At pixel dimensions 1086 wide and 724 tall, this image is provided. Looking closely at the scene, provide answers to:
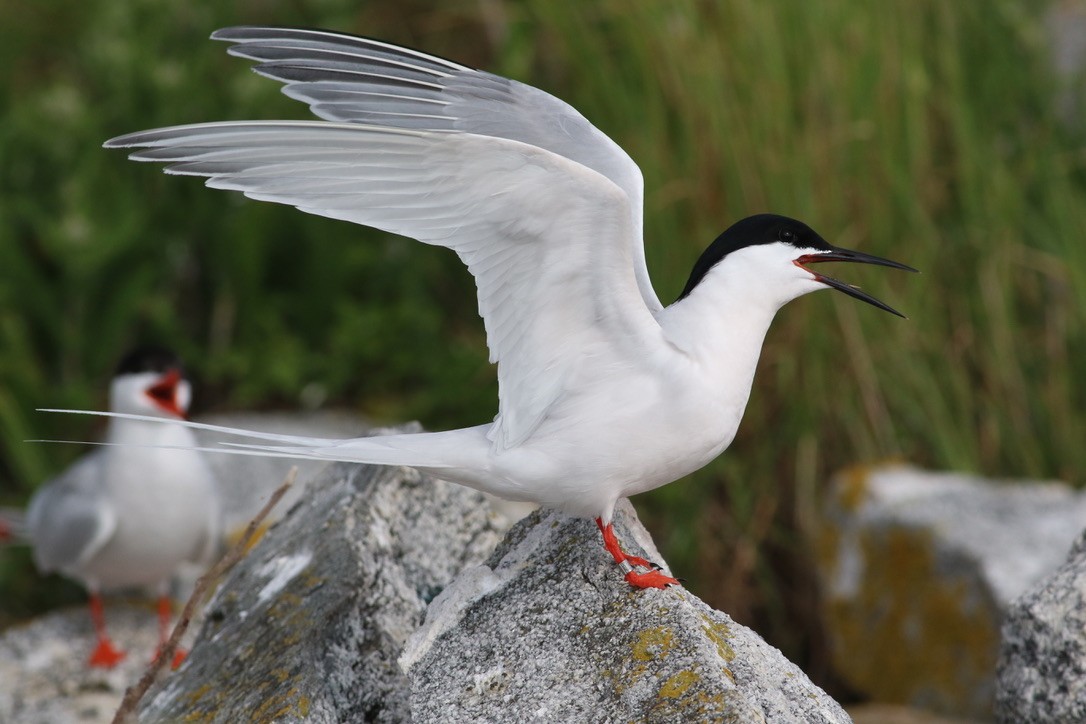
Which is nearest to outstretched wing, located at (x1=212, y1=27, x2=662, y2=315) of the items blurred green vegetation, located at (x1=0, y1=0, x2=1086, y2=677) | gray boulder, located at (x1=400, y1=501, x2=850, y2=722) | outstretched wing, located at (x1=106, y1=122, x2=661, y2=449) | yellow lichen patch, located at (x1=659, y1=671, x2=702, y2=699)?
outstretched wing, located at (x1=106, y1=122, x2=661, y2=449)

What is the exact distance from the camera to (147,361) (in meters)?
4.41

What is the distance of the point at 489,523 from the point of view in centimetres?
287

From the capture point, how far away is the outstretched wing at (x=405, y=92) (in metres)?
2.38

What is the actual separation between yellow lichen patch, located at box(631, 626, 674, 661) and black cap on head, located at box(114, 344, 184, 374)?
2678 millimetres

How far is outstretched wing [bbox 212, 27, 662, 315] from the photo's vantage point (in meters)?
2.38

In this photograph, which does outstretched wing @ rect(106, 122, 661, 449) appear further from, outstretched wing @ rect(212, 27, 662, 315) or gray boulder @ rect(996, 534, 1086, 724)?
gray boulder @ rect(996, 534, 1086, 724)

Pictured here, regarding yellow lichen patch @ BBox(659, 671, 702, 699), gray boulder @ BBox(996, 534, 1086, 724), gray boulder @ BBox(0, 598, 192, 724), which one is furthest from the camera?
gray boulder @ BBox(0, 598, 192, 724)

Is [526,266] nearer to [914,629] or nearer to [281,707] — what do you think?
[281,707]

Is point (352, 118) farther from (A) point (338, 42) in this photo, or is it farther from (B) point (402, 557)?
(B) point (402, 557)

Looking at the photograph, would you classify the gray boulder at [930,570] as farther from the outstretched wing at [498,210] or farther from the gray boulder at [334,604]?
the outstretched wing at [498,210]

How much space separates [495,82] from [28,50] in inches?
226

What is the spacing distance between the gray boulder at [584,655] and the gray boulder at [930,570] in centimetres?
185

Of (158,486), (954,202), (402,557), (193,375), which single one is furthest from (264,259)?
(402,557)

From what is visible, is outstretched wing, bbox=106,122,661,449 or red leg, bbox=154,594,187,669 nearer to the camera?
outstretched wing, bbox=106,122,661,449
